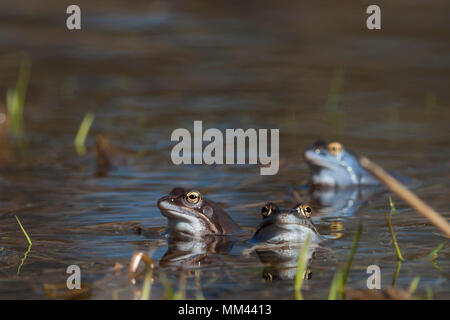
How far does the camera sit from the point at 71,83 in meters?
12.9

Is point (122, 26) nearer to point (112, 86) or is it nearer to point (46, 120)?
point (112, 86)

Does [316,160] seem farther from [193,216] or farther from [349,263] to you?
[349,263]

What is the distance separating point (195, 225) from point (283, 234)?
732 mm

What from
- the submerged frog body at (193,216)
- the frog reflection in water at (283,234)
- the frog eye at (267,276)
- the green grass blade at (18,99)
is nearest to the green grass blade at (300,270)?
the frog eye at (267,276)

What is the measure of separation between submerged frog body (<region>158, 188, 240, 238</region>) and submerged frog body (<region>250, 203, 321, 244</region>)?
0.40 meters

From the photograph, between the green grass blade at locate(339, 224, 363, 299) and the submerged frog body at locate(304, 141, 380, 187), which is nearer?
the green grass blade at locate(339, 224, 363, 299)

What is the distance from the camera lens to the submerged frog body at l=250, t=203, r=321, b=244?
20.0 ft

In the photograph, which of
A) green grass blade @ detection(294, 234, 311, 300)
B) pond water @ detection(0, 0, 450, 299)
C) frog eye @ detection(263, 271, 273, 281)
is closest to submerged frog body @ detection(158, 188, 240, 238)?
pond water @ detection(0, 0, 450, 299)

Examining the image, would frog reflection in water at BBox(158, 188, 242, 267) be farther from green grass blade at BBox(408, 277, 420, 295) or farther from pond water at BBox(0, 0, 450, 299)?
green grass blade at BBox(408, 277, 420, 295)

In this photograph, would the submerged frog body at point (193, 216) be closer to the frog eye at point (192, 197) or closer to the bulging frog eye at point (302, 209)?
the frog eye at point (192, 197)

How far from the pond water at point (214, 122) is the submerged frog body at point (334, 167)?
248 millimetres

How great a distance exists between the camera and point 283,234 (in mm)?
6215

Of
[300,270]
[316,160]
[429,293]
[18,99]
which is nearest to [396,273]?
[429,293]

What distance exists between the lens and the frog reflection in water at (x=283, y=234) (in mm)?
6021
